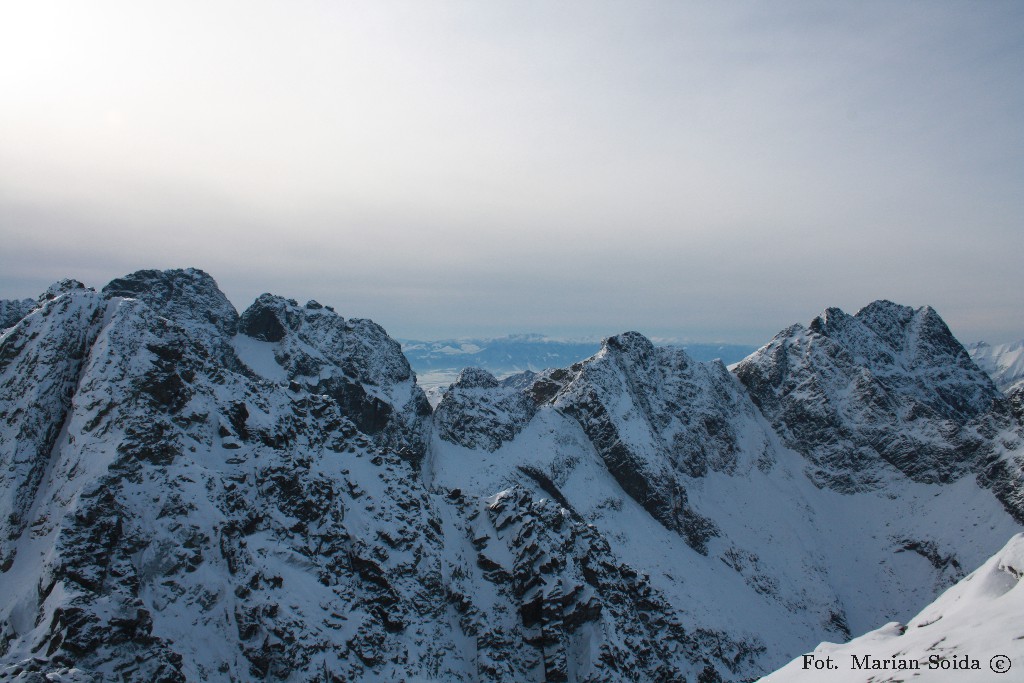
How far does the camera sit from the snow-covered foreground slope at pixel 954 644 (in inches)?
824

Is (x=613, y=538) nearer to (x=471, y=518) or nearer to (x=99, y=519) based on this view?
(x=471, y=518)

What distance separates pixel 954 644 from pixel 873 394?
113m

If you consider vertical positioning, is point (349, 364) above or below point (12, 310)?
below

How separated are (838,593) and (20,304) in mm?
138928

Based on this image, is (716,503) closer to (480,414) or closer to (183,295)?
(480,414)

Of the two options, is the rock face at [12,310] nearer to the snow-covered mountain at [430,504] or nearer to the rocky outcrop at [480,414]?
the snow-covered mountain at [430,504]

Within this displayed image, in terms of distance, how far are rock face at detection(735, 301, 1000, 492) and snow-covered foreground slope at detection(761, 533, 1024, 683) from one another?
9810 centimetres

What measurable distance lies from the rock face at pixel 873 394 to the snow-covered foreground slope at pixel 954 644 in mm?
98095

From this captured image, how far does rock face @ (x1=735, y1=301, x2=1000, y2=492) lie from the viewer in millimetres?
114812

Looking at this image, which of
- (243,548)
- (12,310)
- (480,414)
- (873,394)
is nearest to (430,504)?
(243,548)

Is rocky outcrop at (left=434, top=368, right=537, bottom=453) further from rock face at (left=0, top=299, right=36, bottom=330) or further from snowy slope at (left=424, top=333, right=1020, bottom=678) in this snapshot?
rock face at (left=0, top=299, right=36, bottom=330)

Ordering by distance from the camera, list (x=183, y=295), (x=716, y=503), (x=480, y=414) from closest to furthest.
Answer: (x=183, y=295) < (x=480, y=414) < (x=716, y=503)

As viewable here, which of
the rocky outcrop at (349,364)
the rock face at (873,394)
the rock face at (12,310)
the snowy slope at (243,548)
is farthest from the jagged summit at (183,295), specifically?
the rock face at (873,394)

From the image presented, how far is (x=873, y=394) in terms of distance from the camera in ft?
399
